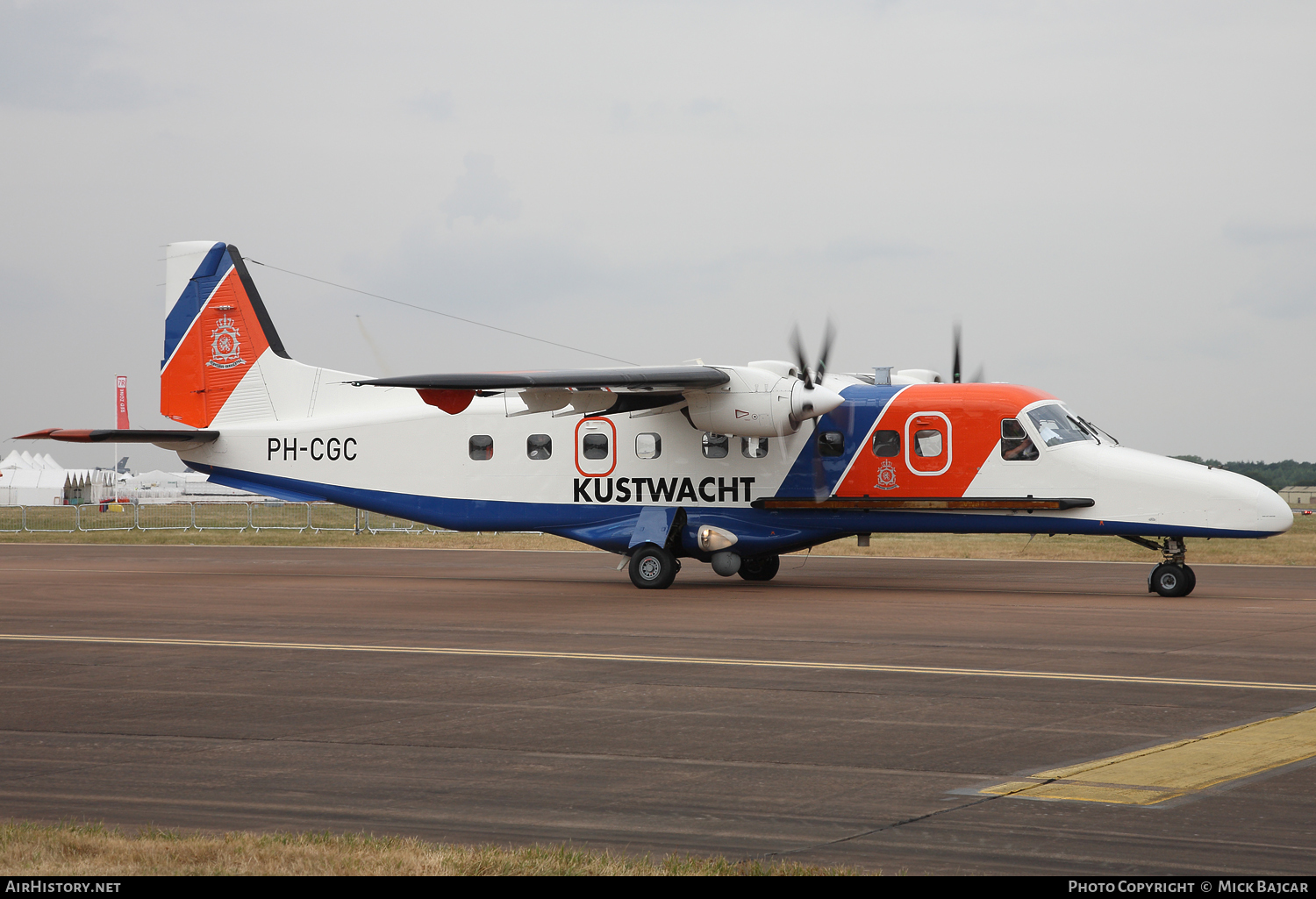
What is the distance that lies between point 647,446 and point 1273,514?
10.0 m

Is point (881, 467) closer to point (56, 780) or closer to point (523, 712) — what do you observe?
point (523, 712)

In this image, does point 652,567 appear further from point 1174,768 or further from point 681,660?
point 1174,768

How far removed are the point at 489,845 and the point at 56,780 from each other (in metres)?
3.13

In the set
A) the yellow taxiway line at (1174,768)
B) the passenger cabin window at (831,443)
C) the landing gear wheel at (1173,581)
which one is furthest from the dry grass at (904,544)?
the yellow taxiway line at (1174,768)

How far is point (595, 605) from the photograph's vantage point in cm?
1834

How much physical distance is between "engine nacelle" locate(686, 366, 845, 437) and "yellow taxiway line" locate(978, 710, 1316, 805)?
1206 cm

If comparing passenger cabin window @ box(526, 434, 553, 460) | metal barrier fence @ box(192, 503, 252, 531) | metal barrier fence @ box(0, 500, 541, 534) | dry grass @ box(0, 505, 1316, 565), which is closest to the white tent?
metal barrier fence @ box(0, 500, 541, 534)

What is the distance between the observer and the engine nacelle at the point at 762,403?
67.1ft

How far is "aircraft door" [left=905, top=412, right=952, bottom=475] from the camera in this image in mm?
20391

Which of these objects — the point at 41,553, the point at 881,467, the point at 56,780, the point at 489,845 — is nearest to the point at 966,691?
the point at 489,845

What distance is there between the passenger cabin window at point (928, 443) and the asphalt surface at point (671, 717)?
243cm

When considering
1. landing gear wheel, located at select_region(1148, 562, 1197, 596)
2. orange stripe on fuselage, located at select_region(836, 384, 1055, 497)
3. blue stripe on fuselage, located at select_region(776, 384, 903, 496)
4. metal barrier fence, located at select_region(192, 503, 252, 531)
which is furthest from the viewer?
metal barrier fence, located at select_region(192, 503, 252, 531)

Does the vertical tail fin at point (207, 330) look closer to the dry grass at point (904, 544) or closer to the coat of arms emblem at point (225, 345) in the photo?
the coat of arms emblem at point (225, 345)

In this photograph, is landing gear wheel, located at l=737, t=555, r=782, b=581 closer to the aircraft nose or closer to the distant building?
the aircraft nose
